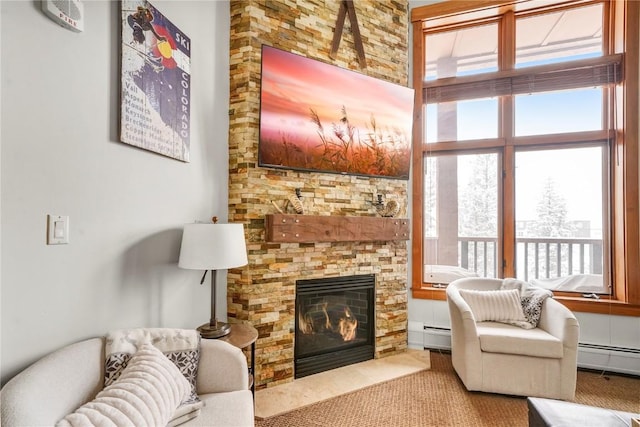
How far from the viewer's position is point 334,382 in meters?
2.60

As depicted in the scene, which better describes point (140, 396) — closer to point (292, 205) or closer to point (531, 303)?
point (292, 205)

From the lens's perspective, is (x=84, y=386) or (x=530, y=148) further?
(x=530, y=148)

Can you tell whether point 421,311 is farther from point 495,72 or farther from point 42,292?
point 42,292

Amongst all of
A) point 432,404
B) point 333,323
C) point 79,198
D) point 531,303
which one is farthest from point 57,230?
point 531,303

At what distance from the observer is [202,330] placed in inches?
76.4

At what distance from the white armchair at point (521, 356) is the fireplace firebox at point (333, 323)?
0.82 metres

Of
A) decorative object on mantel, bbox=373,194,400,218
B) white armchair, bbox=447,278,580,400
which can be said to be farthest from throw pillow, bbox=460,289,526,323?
decorative object on mantel, bbox=373,194,400,218

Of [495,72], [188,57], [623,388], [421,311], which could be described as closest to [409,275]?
[421,311]

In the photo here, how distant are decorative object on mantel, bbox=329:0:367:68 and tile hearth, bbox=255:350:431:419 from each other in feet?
8.99

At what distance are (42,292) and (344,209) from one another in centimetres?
215

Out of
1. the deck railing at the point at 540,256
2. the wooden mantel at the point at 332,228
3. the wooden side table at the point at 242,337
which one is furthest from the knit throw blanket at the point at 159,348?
the deck railing at the point at 540,256

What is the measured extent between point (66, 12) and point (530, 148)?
12.0ft

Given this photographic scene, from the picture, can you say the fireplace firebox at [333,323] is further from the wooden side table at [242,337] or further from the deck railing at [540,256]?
the deck railing at [540,256]

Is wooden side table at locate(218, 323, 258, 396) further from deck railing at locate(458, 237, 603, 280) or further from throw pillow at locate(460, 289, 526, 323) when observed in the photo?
deck railing at locate(458, 237, 603, 280)
